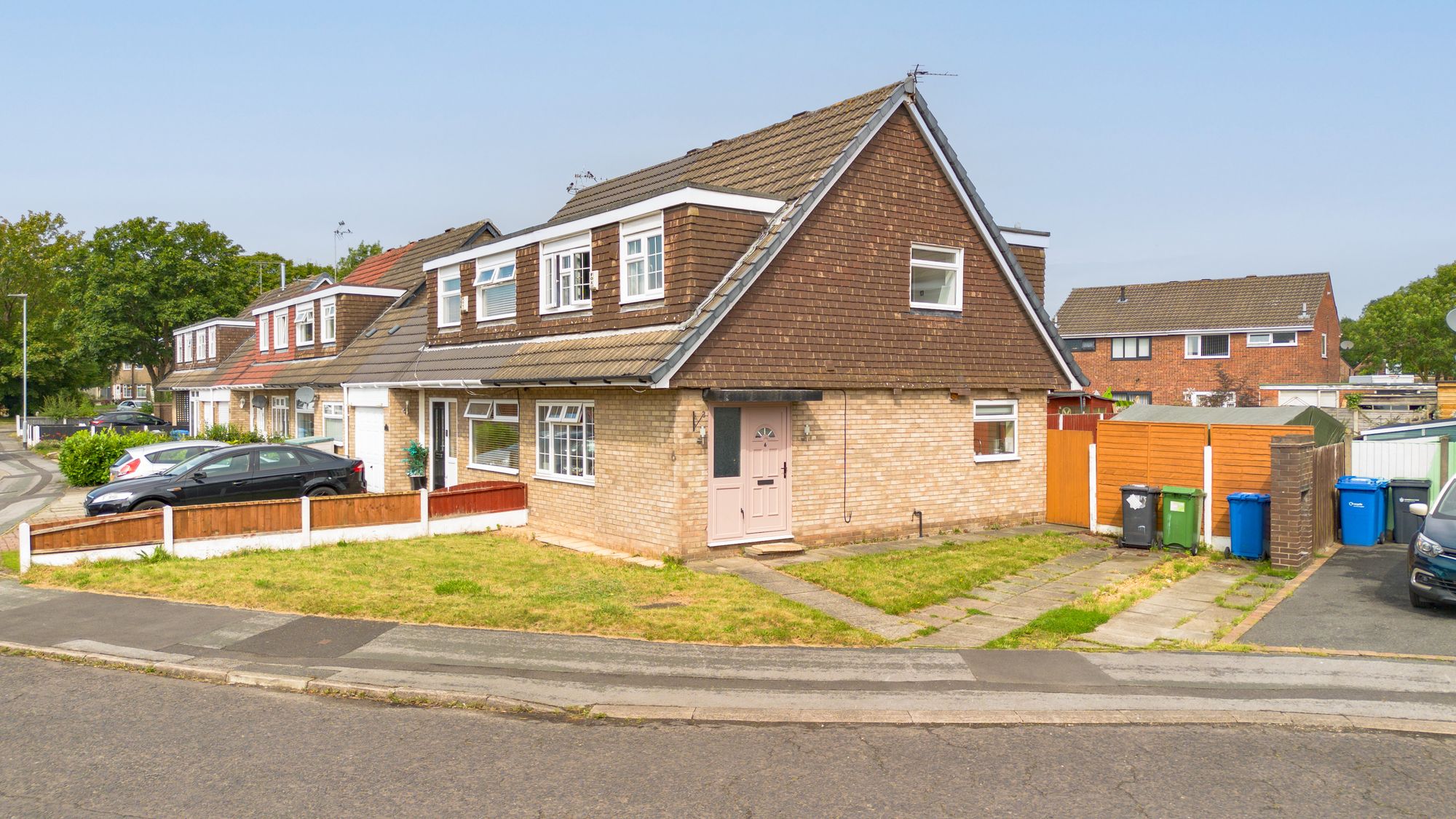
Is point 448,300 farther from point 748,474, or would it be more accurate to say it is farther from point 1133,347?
point 1133,347

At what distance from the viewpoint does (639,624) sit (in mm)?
10242

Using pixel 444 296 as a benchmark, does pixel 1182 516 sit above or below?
below

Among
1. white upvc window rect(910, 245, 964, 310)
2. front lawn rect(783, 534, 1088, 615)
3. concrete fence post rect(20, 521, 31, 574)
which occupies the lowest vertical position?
front lawn rect(783, 534, 1088, 615)

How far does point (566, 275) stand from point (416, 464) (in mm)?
7050

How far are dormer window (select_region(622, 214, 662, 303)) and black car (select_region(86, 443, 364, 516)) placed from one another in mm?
7518

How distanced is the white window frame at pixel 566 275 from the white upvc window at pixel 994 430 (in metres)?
7.24

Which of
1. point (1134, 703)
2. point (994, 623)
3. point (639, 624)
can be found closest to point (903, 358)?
point (994, 623)

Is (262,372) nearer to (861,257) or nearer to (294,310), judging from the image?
(294,310)

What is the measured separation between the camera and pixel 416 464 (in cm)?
2166

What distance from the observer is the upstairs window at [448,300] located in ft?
69.1

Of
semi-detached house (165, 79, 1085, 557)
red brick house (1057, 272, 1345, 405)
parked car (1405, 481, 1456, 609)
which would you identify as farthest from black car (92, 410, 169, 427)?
parked car (1405, 481, 1456, 609)

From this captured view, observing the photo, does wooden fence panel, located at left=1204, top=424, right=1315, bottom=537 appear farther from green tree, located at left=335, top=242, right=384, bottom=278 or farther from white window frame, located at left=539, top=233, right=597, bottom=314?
green tree, located at left=335, top=242, right=384, bottom=278

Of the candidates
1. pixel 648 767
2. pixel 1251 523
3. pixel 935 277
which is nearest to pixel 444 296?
pixel 935 277

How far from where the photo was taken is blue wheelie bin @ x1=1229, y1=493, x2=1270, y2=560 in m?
14.5
